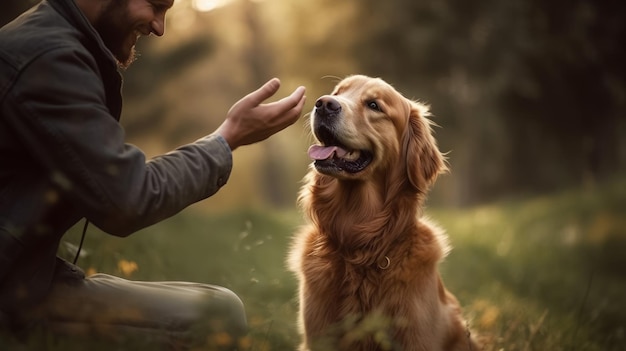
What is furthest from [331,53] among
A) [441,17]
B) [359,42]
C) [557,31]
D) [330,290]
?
[330,290]

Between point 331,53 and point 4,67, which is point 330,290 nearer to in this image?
point 4,67

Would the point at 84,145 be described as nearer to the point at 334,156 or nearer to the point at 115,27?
the point at 115,27

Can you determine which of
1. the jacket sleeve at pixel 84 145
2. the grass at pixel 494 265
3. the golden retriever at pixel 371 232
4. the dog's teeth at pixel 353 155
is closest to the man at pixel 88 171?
the jacket sleeve at pixel 84 145

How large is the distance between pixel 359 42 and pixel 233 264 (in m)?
11.0

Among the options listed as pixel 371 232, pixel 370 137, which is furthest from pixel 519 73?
pixel 371 232

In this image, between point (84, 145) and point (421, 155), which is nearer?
point (84, 145)

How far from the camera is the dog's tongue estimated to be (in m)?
3.41

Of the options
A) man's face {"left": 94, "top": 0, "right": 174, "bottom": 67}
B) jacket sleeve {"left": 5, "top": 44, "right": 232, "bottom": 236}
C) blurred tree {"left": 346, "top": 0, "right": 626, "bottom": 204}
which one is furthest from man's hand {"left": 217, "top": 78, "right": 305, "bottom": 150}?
blurred tree {"left": 346, "top": 0, "right": 626, "bottom": 204}

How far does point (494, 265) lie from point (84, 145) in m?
5.49

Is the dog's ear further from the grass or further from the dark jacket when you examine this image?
the dark jacket

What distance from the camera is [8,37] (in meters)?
2.06

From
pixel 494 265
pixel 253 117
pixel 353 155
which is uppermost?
pixel 253 117

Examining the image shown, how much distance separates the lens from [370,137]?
3.54 metres

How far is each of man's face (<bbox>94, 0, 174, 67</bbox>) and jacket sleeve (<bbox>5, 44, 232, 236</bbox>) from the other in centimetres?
28
